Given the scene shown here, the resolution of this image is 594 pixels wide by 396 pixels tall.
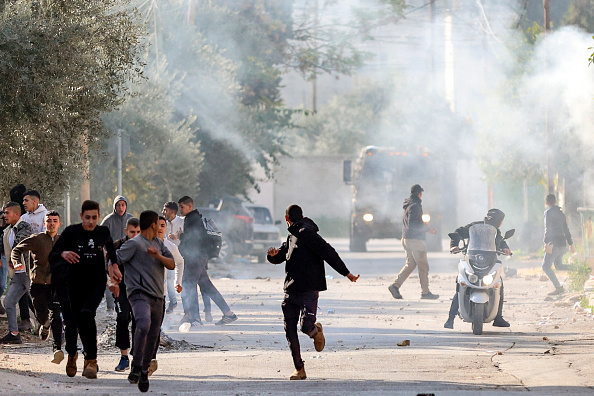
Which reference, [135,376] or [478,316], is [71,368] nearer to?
[135,376]

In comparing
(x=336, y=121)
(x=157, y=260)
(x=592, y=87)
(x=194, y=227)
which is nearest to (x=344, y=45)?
(x=592, y=87)

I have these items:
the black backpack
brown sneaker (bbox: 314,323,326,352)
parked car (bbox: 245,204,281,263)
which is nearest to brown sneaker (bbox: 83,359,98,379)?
brown sneaker (bbox: 314,323,326,352)

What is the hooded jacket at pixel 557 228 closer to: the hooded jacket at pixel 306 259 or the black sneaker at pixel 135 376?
the hooded jacket at pixel 306 259

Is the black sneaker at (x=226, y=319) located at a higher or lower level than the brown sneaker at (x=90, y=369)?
lower

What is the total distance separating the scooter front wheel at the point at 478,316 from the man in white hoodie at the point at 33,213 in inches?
191

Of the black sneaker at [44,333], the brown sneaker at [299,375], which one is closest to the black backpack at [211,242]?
the black sneaker at [44,333]

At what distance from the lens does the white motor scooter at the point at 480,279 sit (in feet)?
39.0

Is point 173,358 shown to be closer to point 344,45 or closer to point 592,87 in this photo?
point 592,87

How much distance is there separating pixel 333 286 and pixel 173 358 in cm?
992

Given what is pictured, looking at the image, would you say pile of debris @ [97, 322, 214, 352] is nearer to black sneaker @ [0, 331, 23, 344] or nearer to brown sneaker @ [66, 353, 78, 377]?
black sneaker @ [0, 331, 23, 344]

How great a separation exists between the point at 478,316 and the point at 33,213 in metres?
5.05

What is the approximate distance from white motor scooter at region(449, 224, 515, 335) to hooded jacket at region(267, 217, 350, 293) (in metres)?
3.34

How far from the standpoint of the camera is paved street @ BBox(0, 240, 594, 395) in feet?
27.3

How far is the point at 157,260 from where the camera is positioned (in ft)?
27.9
